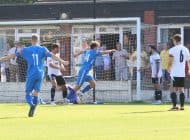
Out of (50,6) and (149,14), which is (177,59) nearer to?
(149,14)

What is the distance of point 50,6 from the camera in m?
38.8

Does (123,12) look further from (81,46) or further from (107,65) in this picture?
(107,65)

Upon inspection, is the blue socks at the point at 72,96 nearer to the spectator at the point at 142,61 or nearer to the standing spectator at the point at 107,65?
the spectator at the point at 142,61

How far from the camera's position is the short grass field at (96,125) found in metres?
13.0

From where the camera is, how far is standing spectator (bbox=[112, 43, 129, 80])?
27816 millimetres

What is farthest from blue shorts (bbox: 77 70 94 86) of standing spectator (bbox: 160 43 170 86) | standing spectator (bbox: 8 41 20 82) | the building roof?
the building roof

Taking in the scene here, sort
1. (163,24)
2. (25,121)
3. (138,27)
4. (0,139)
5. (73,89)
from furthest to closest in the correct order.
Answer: (163,24), (138,27), (73,89), (25,121), (0,139)

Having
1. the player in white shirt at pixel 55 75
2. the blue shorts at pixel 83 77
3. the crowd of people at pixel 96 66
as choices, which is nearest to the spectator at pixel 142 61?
the crowd of people at pixel 96 66

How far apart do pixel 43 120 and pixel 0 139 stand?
13.8 feet

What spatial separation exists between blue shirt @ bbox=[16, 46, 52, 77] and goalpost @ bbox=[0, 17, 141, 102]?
654cm

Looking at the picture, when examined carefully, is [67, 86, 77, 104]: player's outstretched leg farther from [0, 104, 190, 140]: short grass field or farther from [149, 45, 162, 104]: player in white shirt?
[0, 104, 190, 140]: short grass field

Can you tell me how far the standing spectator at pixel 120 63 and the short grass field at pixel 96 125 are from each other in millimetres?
7506

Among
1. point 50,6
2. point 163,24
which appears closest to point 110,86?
point 163,24

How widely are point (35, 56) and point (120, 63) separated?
960 centimetres
